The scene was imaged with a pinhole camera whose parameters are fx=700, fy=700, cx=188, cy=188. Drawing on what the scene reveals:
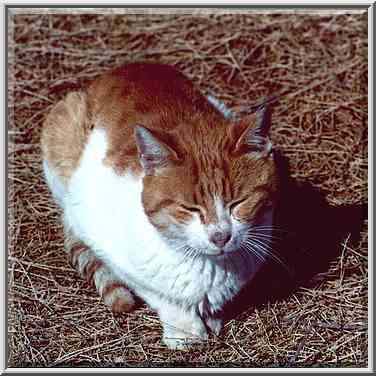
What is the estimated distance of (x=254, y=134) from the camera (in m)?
3.29

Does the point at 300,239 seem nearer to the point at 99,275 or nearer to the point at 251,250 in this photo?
the point at 251,250

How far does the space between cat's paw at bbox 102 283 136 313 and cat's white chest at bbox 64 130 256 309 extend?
10 cm

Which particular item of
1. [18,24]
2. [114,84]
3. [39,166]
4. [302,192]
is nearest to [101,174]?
[114,84]

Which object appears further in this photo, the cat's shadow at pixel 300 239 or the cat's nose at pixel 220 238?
the cat's shadow at pixel 300 239

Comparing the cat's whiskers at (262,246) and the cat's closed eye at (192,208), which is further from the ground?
the cat's closed eye at (192,208)

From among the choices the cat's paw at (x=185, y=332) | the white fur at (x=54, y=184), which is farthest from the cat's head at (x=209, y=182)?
the white fur at (x=54, y=184)

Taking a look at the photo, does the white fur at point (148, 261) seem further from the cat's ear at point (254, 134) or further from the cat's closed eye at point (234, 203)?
the cat's ear at point (254, 134)

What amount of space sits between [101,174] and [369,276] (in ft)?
5.19

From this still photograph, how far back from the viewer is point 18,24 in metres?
5.81

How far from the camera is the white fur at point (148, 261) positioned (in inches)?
137

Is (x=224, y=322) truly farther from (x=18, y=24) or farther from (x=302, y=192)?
(x=18, y=24)

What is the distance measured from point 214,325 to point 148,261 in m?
0.56

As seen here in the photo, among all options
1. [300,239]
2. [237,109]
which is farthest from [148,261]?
[237,109]

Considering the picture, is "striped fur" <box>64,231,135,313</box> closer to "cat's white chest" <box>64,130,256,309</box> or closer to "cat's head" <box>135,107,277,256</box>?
"cat's white chest" <box>64,130,256,309</box>
